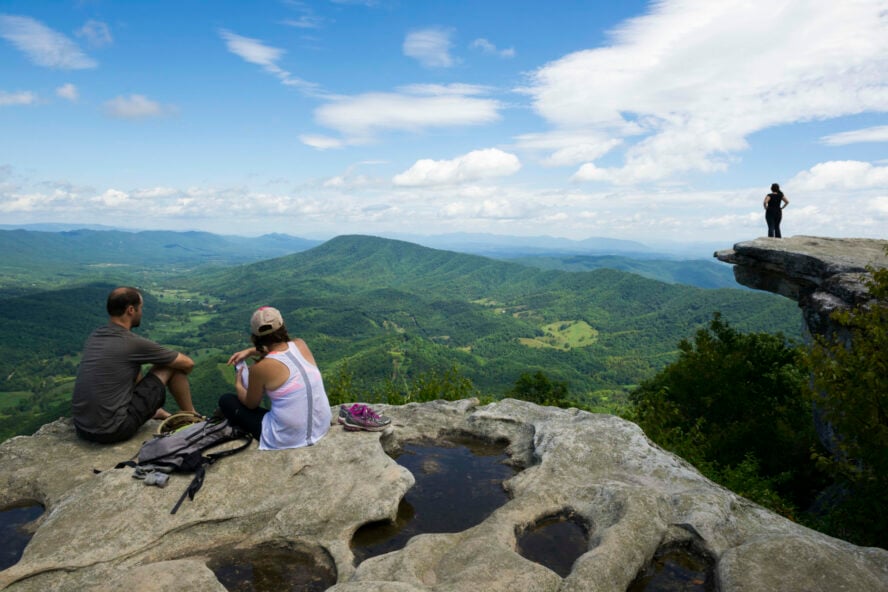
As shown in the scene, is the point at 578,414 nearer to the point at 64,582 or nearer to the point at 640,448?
the point at 640,448

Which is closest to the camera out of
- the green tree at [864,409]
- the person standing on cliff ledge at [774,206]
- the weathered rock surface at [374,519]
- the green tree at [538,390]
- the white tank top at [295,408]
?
the weathered rock surface at [374,519]

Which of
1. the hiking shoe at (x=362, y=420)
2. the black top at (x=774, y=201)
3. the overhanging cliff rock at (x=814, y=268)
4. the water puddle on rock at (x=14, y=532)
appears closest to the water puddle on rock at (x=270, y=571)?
the water puddle on rock at (x=14, y=532)

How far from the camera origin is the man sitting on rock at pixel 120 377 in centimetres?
864

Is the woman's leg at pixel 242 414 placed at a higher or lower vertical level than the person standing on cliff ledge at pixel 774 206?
lower

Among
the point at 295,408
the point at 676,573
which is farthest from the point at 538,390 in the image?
the point at 676,573

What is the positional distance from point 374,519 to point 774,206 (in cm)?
2670

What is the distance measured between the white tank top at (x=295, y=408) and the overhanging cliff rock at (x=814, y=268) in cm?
1617

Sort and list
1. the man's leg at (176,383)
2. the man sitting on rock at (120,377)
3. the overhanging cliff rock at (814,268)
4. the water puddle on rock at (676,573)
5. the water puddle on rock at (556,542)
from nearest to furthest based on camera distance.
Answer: the water puddle on rock at (676,573)
the water puddle on rock at (556,542)
the man sitting on rock at (120,377)
the man's leg at (176,383)
the overhanging cliff rock at (814,268)

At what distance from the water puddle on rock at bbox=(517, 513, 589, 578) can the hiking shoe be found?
166 inches

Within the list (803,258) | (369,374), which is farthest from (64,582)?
(369,374)

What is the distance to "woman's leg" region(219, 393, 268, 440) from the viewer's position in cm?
902

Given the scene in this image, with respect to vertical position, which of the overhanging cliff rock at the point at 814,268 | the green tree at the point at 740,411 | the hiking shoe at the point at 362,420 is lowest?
the green tree at the point at 740,411

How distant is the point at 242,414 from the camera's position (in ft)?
29.6

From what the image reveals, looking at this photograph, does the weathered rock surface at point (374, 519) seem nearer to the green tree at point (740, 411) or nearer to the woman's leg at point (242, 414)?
the woman's leg at point (242, 414)
